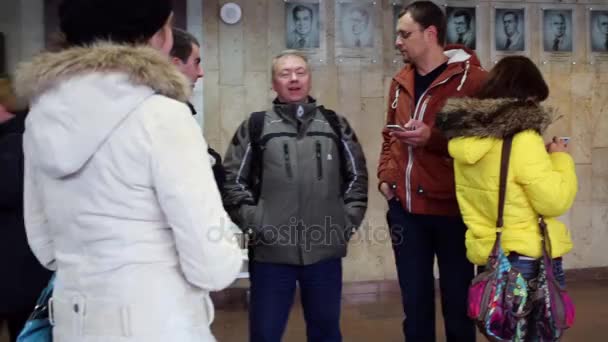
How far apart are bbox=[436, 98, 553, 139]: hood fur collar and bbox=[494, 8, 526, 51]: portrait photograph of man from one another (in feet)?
8.86

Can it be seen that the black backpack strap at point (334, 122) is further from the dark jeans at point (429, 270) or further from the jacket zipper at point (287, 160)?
the dark jeans at point (429, 270)

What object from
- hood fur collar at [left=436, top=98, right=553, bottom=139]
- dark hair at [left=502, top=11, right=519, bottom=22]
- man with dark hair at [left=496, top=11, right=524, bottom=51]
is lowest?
hood fur collar at [left=436, top=98, right=553, bottom=139]

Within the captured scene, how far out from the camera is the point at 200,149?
4.97 ft

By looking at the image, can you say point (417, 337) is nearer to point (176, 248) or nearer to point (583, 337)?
point (583, 337)

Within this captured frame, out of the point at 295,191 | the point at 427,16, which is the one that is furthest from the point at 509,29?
the point at 295,191

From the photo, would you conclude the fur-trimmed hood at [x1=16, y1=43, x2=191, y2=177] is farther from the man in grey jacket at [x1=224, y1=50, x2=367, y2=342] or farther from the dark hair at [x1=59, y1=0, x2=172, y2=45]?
the man in grey jacket at [x1=224, y1=50, x2=367, y2=342]

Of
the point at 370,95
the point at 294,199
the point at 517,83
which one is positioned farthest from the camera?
the point at 370,95

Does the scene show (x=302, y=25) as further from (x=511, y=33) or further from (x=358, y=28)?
(x=511, y=33)

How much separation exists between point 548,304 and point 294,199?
1.15 metres

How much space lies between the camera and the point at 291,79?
10.5 ft

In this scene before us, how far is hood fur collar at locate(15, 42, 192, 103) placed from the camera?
1510mm

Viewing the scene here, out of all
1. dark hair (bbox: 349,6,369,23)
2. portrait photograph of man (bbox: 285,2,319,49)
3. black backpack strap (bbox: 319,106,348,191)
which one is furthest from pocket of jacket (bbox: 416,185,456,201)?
dark hair (bbox: 349,6,369,23)

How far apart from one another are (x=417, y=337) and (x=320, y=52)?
2515 mm

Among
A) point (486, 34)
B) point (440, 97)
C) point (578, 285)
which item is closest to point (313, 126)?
point (440, 97)
